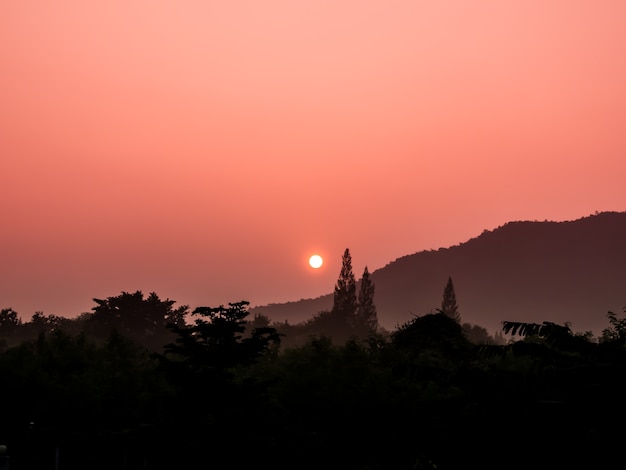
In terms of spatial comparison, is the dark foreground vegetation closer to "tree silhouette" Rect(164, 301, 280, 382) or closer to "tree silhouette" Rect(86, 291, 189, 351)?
"tree silhouette" Rect(164, 301, 280, 382)

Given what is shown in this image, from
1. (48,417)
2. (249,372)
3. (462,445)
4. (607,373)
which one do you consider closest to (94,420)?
(48,417)

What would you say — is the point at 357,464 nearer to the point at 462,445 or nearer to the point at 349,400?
the point at 349,400

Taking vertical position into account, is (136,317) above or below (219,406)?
above

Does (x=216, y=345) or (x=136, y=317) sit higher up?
(x=136, y=317)

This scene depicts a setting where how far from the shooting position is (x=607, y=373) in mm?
17156

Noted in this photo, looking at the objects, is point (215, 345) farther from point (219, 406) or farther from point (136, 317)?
point (136, 317)

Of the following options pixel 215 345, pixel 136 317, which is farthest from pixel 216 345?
pixel 136 317

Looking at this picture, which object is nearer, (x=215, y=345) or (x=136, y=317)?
(x=215, y=345)

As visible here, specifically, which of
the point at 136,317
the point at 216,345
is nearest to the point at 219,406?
the point at 216,345

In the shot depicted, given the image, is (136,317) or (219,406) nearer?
(219,406)

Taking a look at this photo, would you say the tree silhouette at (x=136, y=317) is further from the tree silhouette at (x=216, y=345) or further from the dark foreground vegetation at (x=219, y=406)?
the tree silhouette at (x=216, y=345)

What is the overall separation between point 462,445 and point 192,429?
19.2 meters

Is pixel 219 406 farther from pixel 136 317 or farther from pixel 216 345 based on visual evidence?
pixel 136 317

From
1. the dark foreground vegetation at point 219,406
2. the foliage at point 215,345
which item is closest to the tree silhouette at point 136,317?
the dark foreground vegetation at point 219,406
